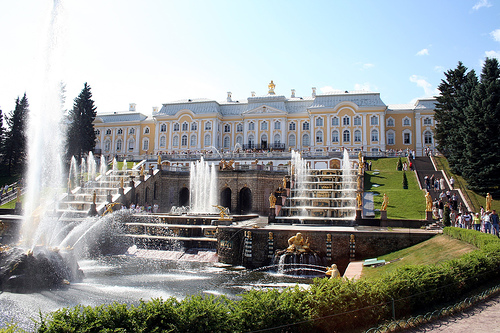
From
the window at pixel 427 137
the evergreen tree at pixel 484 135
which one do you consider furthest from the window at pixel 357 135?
the evergreen tree at pixel 484 135

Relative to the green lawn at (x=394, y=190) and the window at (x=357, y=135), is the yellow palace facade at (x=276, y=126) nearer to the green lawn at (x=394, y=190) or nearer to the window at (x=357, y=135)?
the window at (x=357, y=135)

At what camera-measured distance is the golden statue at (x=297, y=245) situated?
1906cm

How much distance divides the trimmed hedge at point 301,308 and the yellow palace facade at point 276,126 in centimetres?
4755

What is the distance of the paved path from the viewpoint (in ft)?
26.1

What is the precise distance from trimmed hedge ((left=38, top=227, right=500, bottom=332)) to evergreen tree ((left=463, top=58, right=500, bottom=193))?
24.5 m

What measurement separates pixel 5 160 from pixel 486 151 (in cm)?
5902

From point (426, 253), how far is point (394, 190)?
17607mm

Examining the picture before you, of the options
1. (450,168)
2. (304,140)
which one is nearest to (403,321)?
(450,168)

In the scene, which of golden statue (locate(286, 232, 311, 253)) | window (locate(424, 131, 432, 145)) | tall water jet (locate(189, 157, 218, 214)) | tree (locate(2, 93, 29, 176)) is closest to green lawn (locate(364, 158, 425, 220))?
golden statue (locate(286, 232, 311, 253))

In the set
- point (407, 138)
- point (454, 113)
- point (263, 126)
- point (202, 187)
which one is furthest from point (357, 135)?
point (202, 187)

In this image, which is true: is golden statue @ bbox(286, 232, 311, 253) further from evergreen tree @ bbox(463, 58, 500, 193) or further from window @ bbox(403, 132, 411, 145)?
window @ bbox(403, 132, 411, 145)

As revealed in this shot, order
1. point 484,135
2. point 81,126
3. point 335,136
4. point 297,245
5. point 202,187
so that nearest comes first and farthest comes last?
1. point 297,245
2. point 484,135
3. point 202,187
4. point 81,126
5. point 335,136

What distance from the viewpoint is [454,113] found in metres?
39.0

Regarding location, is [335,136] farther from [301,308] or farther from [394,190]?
[301,308]
